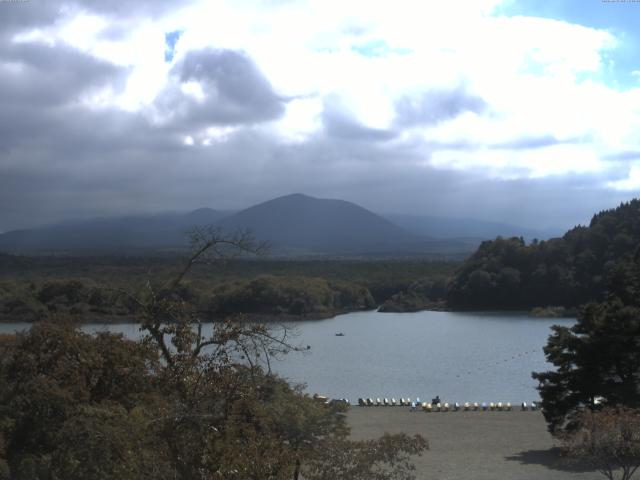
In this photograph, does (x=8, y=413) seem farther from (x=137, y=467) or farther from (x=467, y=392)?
A: (x=467, y=392)

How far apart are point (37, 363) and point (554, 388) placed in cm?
1145

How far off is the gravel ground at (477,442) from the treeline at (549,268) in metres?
44.4

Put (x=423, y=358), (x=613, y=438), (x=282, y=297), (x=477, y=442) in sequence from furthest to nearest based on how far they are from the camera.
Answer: (x=282, y=297)
(x=423, y=358)
(x=477, y=442)
(x=613, y=438)

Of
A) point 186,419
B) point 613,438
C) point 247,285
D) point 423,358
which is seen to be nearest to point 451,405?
point 423,358

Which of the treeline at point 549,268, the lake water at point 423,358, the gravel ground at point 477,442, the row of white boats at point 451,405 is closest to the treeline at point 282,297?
the lake water at point 423,358

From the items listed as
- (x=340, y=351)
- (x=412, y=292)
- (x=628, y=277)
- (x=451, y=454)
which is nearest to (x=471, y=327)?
(x=340, y=351)

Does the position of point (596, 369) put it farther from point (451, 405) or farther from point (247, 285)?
point (247, 285)

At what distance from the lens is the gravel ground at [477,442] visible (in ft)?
51.7

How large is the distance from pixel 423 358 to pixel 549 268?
3187cm

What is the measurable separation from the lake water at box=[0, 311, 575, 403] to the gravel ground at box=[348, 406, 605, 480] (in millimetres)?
3449

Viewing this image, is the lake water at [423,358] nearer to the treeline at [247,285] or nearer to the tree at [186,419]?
the treeline at [247,285]

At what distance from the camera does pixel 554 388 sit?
17.1m

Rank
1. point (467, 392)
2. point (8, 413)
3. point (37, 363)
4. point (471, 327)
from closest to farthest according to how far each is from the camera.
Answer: point (8, 413)
point (37, 363)
point (467, 392)
point (471, 327)

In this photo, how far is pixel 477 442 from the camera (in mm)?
19672
